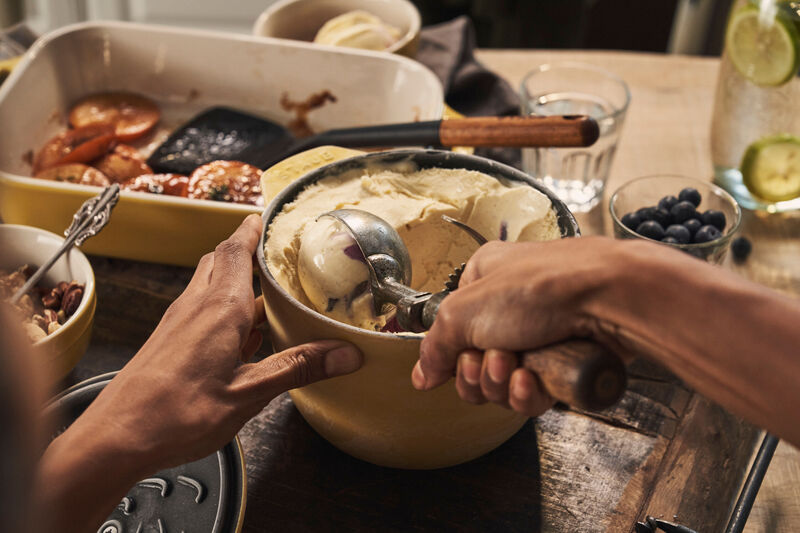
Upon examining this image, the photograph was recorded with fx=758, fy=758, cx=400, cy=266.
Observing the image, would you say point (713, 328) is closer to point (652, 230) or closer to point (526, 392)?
point (526, 392)

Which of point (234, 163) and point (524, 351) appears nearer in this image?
point (524, 351)

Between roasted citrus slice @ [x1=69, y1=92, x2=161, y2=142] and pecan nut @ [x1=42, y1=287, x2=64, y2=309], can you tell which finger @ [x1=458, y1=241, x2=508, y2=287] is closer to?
pecan nut @ [x1=42, y1=287, x2=64, y2=309]

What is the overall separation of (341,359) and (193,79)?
0.68m

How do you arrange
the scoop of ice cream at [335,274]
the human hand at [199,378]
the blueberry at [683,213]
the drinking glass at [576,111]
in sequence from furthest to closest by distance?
the drinking glass at [576,111] → the blueberry at [683,213] → the scoop of ice cream at [335,274] → the human hand at [199,378]

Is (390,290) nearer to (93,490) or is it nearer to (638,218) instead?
(93,490)

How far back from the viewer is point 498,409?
1.70 feet

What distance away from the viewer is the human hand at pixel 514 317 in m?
0.39

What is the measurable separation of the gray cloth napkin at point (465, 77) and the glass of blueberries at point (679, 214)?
199mm

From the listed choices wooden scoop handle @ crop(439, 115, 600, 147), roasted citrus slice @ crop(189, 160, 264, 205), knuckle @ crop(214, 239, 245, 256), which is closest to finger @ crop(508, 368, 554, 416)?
knuckle @ crop(214, 239, 245, 256)

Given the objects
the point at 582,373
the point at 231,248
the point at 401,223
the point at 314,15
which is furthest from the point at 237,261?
the point at 314,15

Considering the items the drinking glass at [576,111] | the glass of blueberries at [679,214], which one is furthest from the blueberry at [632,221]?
the drinking glass at [576,111]

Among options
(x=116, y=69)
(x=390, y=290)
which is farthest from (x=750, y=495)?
(x=116, y=69)

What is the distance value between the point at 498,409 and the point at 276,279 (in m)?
0.18

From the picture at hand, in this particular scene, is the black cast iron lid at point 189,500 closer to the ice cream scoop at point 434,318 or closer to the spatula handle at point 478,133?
the ice cream scoop at point 434,318
